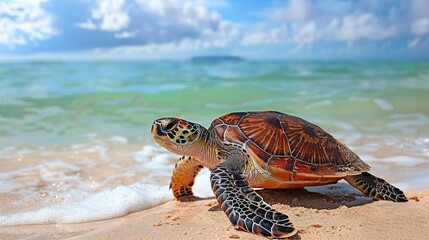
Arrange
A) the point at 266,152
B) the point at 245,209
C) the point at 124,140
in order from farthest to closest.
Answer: the point at 124,140 < the point at 266,152 < the point at 245,209

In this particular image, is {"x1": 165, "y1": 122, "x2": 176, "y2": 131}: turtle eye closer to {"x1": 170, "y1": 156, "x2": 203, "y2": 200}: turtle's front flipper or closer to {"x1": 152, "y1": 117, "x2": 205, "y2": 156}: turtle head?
{"x1": 152, "y1": 117, "x2": 205, "y2": 156}: turtle head

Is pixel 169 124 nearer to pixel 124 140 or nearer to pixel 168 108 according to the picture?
pixel 124 140

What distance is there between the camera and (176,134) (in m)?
3.35

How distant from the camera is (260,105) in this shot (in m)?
12.7

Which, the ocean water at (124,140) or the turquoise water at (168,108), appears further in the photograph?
the turquoise water at (168,108)

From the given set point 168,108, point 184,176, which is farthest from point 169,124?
point 168,108

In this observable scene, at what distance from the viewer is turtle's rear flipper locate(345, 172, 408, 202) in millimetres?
3445

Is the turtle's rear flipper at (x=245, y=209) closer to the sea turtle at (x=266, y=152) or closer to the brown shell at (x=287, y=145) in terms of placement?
Result: the sea turtle at (x=266, y=152)

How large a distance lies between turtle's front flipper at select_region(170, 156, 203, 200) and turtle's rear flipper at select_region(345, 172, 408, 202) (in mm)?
1329

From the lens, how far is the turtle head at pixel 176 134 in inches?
130

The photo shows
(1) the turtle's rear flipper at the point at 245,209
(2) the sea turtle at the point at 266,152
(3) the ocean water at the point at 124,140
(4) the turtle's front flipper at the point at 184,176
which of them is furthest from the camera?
(3) the ocean water at the point at 124,140

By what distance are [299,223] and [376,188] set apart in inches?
44.1

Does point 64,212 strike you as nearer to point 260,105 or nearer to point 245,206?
point 245,206

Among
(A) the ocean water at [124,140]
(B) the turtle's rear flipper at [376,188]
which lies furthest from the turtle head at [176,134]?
(B) the turtle's rear flipper at [376,188]
